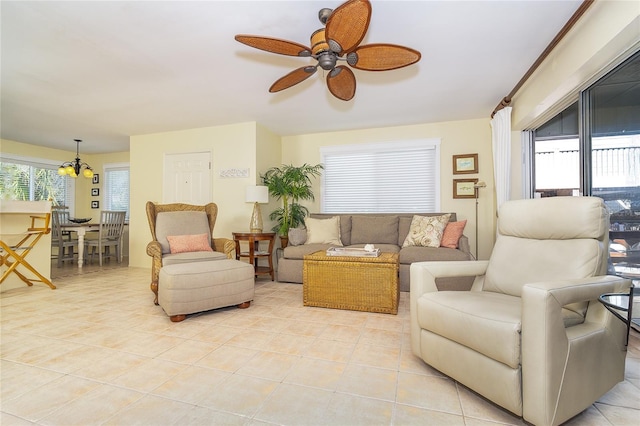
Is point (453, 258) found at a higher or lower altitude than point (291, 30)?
lower

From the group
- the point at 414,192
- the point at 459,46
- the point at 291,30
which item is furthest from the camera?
the point at 414,192

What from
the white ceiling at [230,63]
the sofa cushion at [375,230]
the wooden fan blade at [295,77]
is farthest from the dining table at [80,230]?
the wooden fan blade at [295,77]

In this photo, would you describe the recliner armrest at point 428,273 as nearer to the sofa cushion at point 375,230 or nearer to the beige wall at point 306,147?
the beige wall at point 306,147

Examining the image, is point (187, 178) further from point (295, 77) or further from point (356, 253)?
point (356, 253)

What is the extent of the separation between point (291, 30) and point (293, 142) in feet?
10.7

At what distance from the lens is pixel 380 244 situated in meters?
4.36

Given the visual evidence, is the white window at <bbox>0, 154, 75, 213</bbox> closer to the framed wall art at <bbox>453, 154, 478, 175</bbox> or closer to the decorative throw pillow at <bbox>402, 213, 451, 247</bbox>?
the decorative throw pillow at <bbox>402, 213, 451, 247</bbox>

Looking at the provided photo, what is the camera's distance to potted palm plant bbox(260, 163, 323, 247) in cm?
484

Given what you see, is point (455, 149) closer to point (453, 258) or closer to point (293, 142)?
point (453, 258)

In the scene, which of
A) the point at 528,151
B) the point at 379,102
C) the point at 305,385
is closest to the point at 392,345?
the point at 305,385

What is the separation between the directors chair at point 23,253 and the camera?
3.55 m

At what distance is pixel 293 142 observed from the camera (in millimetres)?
5605

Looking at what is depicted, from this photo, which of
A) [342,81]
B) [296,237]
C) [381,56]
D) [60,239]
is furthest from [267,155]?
[60,239]

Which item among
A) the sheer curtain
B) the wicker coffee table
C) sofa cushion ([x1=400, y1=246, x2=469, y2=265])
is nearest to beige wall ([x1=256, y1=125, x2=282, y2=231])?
the wicker coffee table
